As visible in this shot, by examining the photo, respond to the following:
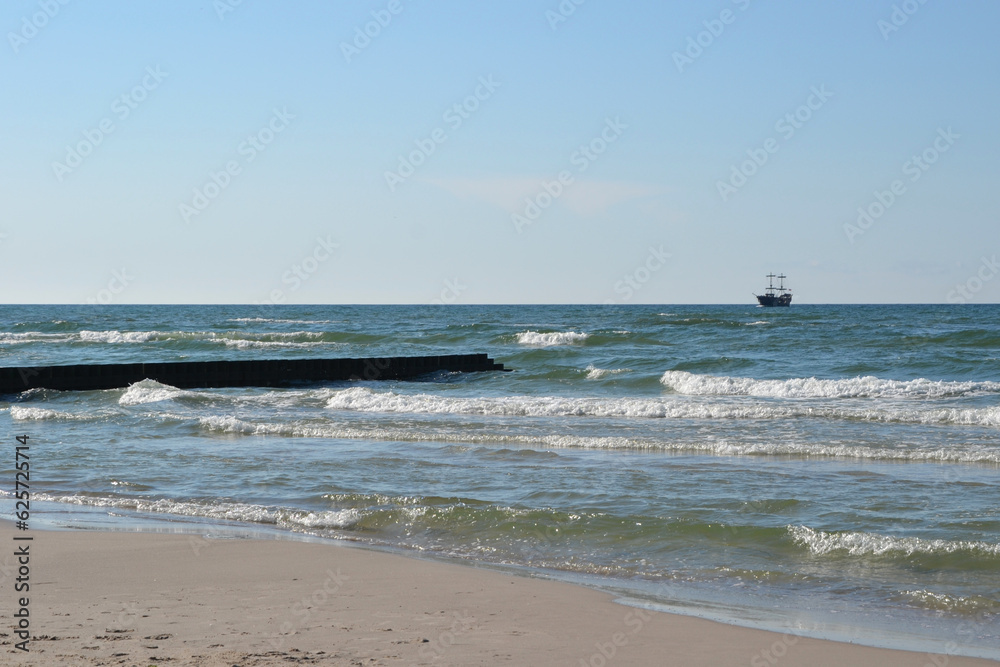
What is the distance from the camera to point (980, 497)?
9.91 m

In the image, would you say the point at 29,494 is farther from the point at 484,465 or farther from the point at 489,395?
the point at 489,395

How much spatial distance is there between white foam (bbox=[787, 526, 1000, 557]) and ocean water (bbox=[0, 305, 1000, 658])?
0.02 m

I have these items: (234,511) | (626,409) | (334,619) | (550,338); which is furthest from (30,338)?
(334,619)

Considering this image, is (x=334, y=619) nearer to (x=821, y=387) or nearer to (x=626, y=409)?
(x=626, y=409)

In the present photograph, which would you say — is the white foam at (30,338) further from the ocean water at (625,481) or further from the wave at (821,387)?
the wave at (821,387)

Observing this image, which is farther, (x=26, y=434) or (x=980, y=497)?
(x=26, y=434)

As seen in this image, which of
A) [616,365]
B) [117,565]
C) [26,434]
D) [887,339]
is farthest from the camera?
[887,339]

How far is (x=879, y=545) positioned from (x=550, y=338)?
39.6 metres

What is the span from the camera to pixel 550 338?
47.3 m

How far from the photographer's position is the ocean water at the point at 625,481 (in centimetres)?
702

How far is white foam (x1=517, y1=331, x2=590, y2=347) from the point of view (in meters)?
45.7

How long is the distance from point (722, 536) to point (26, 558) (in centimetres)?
563

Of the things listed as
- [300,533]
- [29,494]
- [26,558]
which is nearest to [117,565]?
[26,558]

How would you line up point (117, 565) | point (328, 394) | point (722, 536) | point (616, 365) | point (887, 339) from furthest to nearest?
point (887, 339) < point (616, 365) < point (328, 394) < point (722, 536) < point (117, 565)
